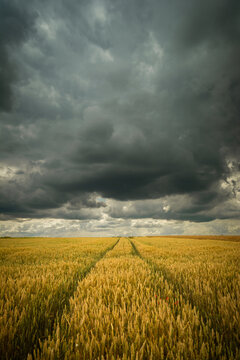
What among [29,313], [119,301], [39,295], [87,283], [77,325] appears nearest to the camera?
[77,325]

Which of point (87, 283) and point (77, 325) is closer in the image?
point (77, 325)

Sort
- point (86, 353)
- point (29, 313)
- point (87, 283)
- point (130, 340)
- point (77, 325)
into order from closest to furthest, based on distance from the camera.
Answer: point (86, 353)
point (130, 340)
point (77, 325)
point (29, 313)
point (87, 283)

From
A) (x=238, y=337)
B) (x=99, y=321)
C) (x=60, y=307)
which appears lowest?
(x=60, y=307)

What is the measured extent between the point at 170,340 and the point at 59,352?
1.08m

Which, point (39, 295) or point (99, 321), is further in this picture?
point (39, 295)

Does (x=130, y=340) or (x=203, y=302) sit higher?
(x=130, y=340)

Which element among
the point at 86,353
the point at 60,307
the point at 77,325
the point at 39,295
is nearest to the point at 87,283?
the point at 60,307

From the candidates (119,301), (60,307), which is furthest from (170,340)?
(60,307)

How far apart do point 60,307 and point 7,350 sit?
54.9 inches

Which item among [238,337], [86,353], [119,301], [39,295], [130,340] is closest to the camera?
[86,353]

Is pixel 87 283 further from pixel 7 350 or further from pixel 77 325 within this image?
pixel 7 350

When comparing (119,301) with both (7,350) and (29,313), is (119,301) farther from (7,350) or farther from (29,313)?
(7,350)

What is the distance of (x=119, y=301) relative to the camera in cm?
286

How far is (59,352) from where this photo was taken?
1547 millimetres
